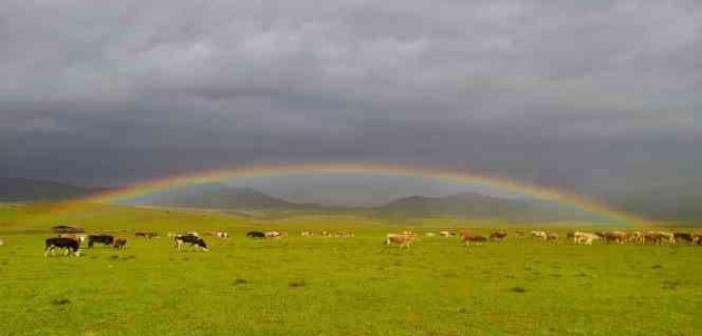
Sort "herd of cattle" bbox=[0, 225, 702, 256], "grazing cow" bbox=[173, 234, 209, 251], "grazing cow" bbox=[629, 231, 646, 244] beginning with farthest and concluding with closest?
"grazing cow" bbox=[629, 231, 646, 244] < "grazing cow" bbox=[173, 234, 209, 251] < "herd of cattle" bbox=[0, 225, 702, 256]

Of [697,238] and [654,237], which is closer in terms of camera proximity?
[697,238]

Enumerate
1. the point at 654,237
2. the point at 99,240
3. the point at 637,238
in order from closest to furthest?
1. the point at 99,240
2. the point at 654,237
3. the point at 637,238

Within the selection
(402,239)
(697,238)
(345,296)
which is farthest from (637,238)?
(345,296)

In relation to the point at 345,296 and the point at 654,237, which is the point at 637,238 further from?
the point at 345,296

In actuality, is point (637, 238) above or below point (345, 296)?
above

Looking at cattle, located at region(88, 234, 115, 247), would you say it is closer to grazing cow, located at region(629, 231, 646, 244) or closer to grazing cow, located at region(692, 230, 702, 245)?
grazing cow, located at region(629, 231, 646, 244)

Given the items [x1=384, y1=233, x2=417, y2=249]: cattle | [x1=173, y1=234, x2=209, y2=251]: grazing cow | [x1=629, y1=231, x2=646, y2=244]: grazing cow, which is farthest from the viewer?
[x1=629, y1=231, x2=646, y2=244]: grazing cow

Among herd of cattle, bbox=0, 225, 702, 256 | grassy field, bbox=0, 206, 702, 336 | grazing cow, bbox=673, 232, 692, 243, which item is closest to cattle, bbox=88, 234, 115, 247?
herd of cattle, bbox=0, 225, 702, 256

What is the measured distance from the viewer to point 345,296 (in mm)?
24562

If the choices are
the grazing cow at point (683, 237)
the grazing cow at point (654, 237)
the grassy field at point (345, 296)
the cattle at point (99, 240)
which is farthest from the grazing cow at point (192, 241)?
the grazing cow at point (683, 237)

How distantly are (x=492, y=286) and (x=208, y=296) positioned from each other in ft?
38.1

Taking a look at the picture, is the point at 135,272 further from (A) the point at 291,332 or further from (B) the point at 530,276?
(B) the point at 530,276

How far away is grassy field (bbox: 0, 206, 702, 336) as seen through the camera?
61.9 feet

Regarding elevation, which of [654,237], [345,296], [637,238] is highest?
[654,237]
